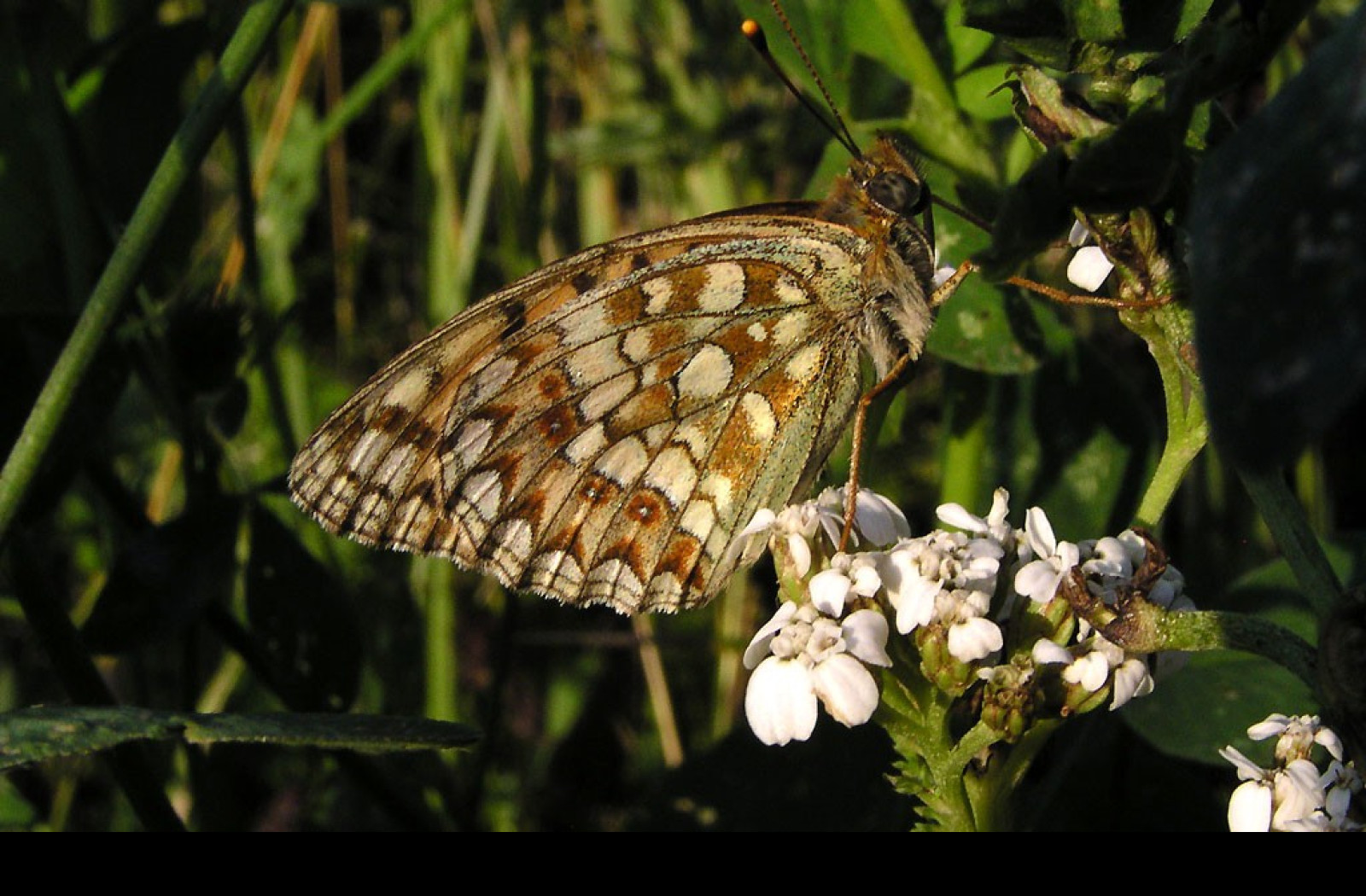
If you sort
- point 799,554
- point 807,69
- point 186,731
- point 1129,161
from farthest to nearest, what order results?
point 807,69 < point 799,554 < point 186,731 < point 1129,161

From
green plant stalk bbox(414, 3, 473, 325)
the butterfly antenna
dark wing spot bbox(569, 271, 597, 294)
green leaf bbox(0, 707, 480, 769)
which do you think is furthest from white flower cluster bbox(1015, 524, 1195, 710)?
green plant stalk bbox(414, 3, 473, 325)

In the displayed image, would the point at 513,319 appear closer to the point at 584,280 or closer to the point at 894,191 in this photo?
the point at 584,280

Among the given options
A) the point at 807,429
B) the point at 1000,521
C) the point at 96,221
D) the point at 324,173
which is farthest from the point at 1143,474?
the point at 324,173

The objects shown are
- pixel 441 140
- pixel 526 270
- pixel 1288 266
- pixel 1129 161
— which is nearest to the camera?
pixel 1288 266

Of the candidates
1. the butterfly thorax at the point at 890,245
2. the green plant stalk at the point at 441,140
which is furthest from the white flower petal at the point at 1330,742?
the green plant stalk at the point at 441,140

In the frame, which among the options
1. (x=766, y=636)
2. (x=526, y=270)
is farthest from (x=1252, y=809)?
(x=526, y=270)

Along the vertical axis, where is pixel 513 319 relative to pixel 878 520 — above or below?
above

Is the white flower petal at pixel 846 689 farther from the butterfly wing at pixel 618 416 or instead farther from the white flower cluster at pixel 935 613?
the butterfly wing at pixel 618 416
